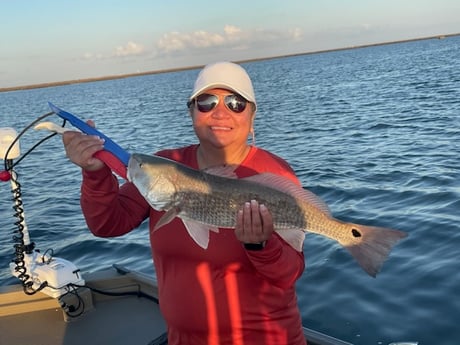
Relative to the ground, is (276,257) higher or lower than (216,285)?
higher

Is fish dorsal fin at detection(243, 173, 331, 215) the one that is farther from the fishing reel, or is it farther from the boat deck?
the fishing reel

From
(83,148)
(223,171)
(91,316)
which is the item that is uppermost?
(83,148)

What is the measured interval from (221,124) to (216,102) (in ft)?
0.53

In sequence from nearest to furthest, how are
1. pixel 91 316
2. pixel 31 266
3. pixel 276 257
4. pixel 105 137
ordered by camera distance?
pixel 276 257, pixel 105 137, pixel 91 316, pixel 31 266

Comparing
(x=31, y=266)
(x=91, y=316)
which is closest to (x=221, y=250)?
(x=91, y=316)

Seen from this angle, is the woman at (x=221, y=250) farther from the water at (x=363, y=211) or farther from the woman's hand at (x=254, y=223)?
the water at (x=363, y=211)

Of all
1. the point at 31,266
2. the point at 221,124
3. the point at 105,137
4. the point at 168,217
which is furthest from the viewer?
the point at 31,266

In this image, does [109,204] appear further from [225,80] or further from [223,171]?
[225,80]

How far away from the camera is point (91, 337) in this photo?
5.22 meters

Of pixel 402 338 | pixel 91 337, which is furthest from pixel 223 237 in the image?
pixel 402 338

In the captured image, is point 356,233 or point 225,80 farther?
point 225,80

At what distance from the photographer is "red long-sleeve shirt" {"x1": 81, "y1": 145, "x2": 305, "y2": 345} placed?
10.6 feet

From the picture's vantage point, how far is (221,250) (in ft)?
10.7

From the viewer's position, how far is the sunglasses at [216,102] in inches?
137
